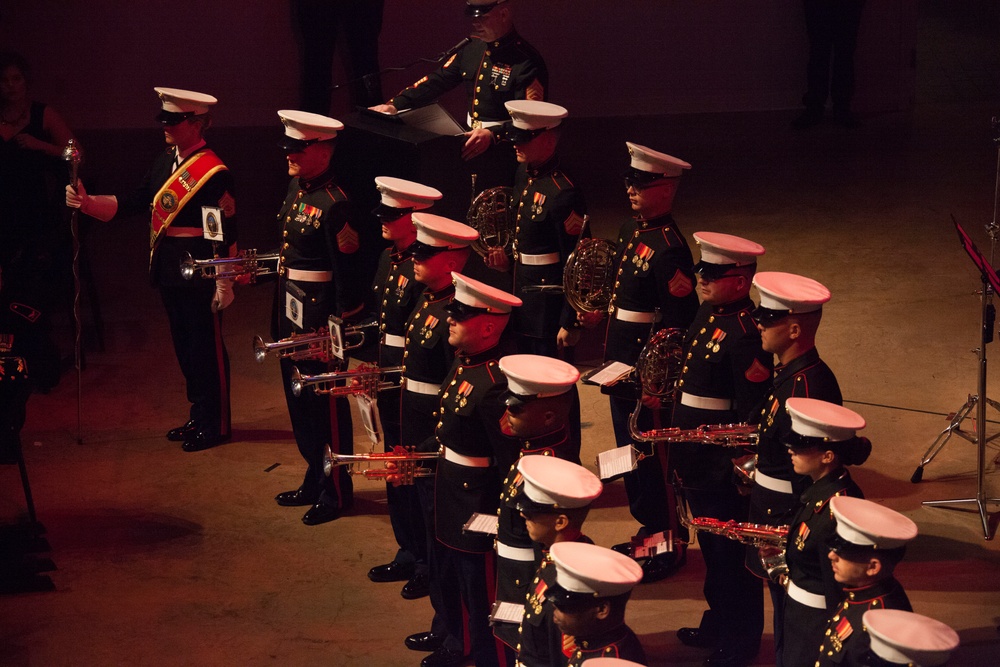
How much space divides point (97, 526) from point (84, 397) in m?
1.72

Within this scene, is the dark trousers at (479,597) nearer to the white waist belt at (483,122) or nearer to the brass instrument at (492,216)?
the brass instrument at (492,216)

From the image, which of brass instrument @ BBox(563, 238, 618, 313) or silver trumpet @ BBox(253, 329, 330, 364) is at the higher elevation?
brass instrument @ BBox(563, 238, 618, 313)

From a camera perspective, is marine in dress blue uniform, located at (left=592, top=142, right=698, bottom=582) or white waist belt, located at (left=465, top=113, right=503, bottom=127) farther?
white waist belt, located at (left=465, top=113, right=503, bottom=127)

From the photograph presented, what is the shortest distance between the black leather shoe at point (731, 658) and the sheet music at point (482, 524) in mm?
1114

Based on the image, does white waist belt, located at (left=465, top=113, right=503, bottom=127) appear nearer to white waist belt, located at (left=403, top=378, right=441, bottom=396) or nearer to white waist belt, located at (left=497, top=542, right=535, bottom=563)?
white waist belt, located at (left=403, top=378, right=441, bottom=396)

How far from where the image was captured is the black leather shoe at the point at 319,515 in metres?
6.63

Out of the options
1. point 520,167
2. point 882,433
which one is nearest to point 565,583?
point 520,167

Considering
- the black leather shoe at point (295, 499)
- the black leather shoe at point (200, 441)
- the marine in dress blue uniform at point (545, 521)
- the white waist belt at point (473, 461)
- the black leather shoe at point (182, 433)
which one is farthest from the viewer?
the black leather shoe at point (182, 433)

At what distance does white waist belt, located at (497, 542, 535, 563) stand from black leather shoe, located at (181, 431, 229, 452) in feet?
11.0

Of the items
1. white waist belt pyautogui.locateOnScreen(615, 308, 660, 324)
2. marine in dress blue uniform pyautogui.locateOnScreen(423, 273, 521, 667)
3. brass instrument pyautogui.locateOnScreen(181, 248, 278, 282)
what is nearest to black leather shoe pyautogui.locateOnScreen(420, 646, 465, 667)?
marine in dress blue uniform pyautogui.locateOnScreen(423, 273, 521, 667)

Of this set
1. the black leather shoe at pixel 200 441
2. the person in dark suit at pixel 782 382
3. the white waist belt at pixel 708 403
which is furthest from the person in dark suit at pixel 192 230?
the person in dark suit at pixel 782 382

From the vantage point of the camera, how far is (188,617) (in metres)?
5.79

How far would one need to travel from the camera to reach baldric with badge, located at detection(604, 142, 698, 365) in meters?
5.78

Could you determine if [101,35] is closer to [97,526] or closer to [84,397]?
[84,397]
